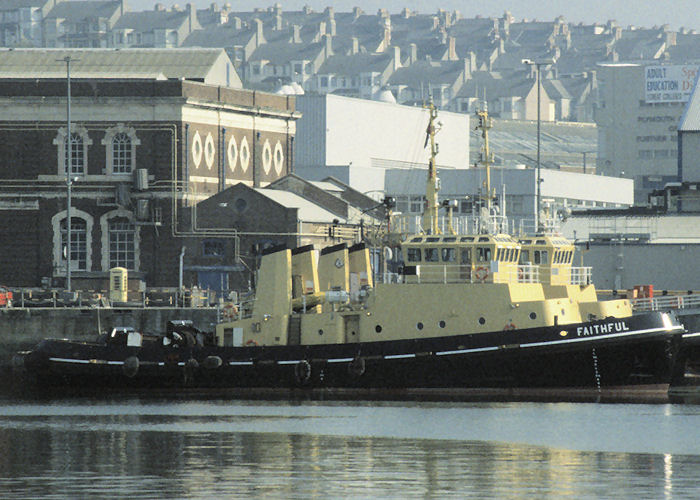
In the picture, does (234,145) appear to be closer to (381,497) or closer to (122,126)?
(122,126)

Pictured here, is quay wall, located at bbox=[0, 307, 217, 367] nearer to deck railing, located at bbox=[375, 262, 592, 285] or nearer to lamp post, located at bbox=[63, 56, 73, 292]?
lamp post, located at bbox=[63, 56, 73, 292]

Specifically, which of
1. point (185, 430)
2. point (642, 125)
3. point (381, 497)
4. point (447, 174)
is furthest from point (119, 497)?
point (642, 125)

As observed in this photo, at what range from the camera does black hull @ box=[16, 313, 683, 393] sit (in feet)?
161

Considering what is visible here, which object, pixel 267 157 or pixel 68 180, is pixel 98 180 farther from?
pixel 267 157

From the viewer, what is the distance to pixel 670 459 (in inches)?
1443

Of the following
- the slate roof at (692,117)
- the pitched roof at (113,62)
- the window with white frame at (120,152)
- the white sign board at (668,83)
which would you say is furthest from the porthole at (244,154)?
the white sign board at (668,83)

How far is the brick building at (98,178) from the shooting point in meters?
81.7

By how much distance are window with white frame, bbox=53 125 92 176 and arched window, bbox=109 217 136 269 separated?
2.99 metres

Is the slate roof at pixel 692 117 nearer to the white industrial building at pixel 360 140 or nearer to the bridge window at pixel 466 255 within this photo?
the white industrial building at pixel 360 140

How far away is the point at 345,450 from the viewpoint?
126ft

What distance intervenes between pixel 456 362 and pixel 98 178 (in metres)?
36.6

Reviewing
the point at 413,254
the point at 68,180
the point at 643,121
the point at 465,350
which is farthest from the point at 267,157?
the point at 643,121

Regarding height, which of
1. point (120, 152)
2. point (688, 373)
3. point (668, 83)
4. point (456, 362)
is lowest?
point (688, 373)

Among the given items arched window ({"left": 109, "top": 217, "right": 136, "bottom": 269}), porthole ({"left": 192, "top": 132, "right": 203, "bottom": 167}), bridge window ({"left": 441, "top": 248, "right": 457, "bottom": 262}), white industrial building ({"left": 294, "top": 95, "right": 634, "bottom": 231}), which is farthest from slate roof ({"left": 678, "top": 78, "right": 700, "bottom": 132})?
bridge window ({"left": 441, "top": 248, "right": 457, "bottom": 262})
